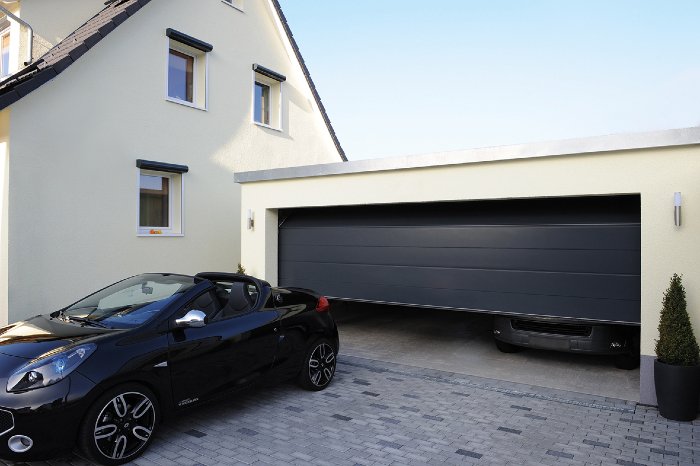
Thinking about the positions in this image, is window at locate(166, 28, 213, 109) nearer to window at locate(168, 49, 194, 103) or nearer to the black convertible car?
window at locate(168, 49, 194, 103)

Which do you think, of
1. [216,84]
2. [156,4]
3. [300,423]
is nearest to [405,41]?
[216,84]

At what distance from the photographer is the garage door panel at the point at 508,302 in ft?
19.3

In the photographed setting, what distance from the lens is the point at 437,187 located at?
664cm

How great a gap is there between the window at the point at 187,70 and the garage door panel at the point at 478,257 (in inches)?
192

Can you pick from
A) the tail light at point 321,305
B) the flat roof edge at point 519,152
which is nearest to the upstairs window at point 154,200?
the flat roof edge at point 519,152

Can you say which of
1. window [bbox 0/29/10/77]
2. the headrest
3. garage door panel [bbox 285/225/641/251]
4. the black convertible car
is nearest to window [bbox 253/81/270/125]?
window [bbox 0/29/10/77]

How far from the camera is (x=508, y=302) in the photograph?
259 inches

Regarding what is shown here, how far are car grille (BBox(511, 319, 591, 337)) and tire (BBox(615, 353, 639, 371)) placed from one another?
70 cm

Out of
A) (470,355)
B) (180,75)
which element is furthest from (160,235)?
(470,355)

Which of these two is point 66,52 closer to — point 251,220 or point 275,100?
point 251,220

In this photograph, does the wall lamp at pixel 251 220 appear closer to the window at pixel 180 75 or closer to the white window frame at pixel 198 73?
the white window frame at pixel 198 73

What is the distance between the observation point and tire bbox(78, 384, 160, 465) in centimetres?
345

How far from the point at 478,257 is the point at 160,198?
7129 mm

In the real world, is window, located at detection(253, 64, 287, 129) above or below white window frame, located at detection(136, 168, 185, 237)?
above
